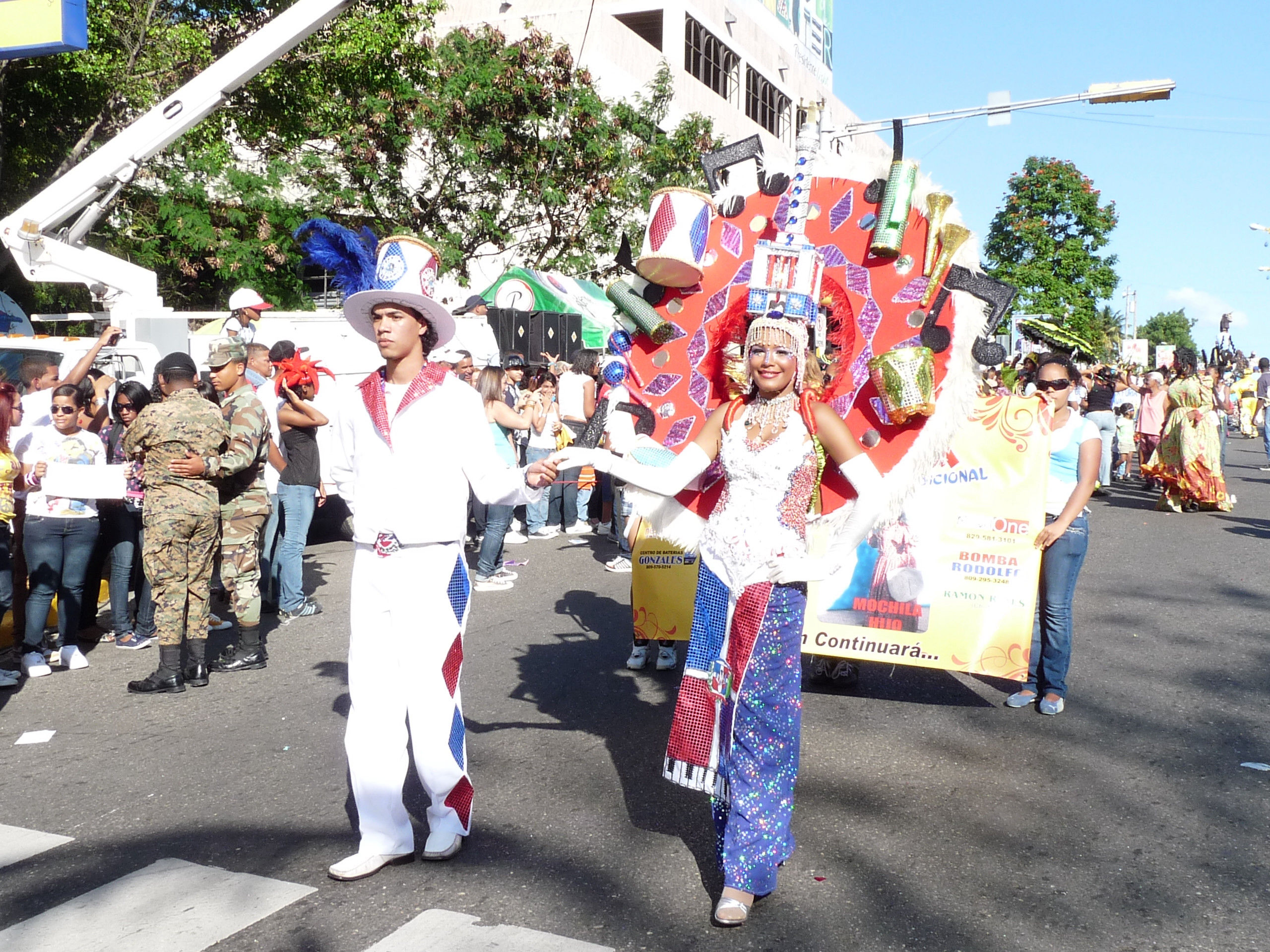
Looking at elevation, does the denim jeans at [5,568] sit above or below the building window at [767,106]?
below

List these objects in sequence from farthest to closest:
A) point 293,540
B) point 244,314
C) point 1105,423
A: point 1105,423, point 244,314, point 293,540

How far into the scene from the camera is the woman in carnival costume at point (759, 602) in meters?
3.78

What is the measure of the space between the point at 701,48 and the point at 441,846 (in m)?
34.7

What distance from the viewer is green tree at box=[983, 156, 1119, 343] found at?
41594 mm

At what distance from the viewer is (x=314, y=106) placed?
64.9 feet

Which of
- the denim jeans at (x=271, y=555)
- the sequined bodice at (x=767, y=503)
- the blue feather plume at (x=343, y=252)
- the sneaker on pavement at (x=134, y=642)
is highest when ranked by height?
the blue feather plume at (x=343, y=252)

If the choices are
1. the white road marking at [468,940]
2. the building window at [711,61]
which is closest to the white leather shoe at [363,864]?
the white road marking at [468,940]

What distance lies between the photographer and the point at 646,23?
3500cm

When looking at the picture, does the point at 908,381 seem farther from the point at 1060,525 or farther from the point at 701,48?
the point at 701,48

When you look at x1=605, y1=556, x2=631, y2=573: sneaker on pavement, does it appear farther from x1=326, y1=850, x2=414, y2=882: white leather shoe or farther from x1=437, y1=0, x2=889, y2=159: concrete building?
x1=437, y1=0, x2=889, y2=159: concrete building

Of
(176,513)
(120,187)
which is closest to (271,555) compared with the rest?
(176,513)

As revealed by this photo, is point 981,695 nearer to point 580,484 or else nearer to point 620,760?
point 620,760

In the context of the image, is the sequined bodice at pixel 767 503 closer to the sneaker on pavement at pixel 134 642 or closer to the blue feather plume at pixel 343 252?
the blue feather plume at pixel 343 252

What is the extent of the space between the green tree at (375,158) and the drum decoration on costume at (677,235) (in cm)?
1627
